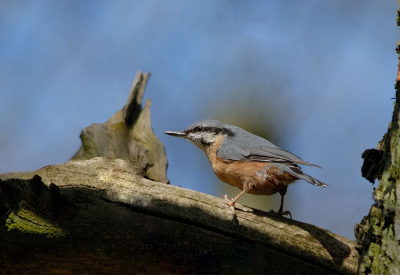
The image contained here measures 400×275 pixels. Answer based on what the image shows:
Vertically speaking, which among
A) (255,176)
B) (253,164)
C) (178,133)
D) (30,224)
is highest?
(178,133)

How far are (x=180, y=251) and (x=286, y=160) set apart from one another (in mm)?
1280

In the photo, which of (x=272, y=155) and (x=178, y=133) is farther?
(x=178, y=133)

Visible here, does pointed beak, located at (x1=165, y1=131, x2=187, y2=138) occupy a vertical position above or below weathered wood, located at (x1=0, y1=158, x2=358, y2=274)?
above

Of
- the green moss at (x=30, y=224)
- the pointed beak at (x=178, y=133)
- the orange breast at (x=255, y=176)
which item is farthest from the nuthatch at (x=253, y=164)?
the green moss at (x=30, y=224)

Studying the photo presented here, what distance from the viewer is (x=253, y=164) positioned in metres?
3.29

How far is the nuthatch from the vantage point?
10.3 feet

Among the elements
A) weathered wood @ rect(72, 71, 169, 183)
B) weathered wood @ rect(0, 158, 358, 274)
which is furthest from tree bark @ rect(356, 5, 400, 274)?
weathered wood @ rect(72, 71, 169, 183)

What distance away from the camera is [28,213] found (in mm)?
2141

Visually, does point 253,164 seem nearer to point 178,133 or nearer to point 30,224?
point 178,133

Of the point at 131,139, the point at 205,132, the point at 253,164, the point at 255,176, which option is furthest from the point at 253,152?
the point at 131,139

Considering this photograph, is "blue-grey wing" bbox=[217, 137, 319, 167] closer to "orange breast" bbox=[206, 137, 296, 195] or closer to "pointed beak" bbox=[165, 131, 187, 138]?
"orange breast" bbox=[206, 137, 296, 195]

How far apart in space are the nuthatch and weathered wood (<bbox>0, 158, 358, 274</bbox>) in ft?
1.86

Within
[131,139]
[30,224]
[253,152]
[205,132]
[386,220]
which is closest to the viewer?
[386,220]

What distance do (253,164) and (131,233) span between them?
138 centimetres
